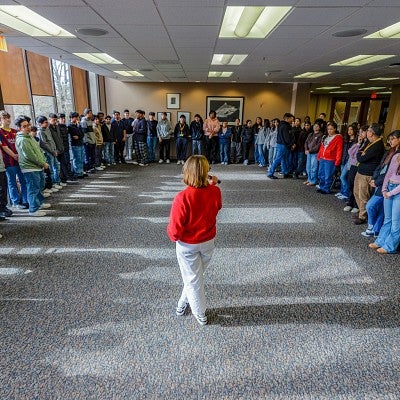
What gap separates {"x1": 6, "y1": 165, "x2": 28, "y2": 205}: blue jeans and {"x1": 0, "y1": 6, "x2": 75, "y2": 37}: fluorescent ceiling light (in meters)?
2.07

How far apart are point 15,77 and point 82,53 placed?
4.54 ft

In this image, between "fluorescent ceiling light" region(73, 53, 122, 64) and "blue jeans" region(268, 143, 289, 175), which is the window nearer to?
"fluorescent ceiling light" region(73, 53, 122, 64)

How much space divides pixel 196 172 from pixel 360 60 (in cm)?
641

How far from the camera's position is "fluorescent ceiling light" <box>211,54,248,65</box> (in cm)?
603

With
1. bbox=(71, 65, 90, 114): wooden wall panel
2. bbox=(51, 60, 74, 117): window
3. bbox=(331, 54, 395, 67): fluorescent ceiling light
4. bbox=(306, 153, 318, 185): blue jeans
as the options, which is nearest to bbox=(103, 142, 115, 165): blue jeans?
bbox=(51, 60, 74, 117): window

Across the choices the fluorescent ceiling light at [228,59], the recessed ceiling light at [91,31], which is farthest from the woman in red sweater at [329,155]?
the recessed ceiling light at [91,31]

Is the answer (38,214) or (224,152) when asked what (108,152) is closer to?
(224,152)

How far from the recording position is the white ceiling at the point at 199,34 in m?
3.14

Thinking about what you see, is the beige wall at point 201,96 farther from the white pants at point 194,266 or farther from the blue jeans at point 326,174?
the white pants at point 194,266

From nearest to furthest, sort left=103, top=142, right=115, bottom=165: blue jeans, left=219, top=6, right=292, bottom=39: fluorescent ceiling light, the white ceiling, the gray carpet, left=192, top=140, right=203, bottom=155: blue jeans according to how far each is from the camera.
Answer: the gray carpet
the white ceiling
left=219, top=6, right=292, bottom=39: fluorescent ceiling light
left=103, top=142, right=115, bottom=165: blue jeans
left=192, top=140, right=203, bottom=155: blue jeans

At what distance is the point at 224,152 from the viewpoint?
32.7 ft

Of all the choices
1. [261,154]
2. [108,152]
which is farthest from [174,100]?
[261,154]

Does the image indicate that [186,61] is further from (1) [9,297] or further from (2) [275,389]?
(2) [275,389]

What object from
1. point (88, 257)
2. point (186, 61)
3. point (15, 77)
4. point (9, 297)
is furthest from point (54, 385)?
point (186, 61)
